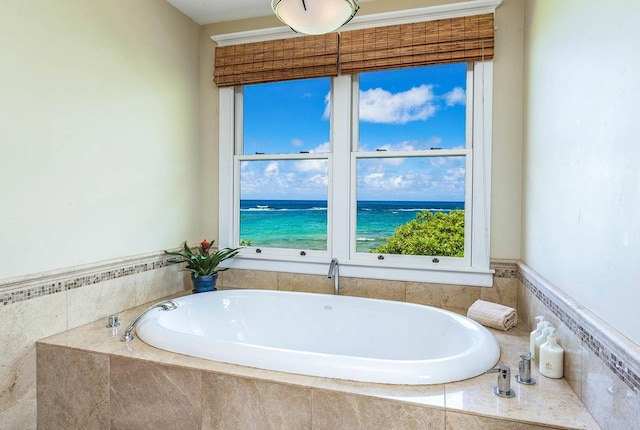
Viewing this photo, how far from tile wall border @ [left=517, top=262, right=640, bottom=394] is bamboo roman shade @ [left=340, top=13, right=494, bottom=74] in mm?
1491

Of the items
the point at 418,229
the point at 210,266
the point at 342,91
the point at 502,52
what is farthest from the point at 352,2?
the point at 210,266

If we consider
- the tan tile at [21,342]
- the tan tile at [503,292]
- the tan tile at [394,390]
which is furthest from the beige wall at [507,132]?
the tan tile at [21,342]

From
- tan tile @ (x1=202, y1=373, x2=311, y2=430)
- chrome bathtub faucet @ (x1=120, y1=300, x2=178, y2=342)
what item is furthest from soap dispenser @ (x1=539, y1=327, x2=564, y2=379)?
chrome bathtub faucet @ (x1=120, y1=300, x2=178, y2=342)

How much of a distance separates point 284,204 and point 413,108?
3.96 ft

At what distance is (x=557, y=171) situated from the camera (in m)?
1.71

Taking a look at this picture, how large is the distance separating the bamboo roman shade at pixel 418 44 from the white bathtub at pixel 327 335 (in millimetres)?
1590

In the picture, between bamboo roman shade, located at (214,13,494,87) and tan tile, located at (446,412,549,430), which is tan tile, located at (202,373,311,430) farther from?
bamboo roman shade, located at (214,13,494,87)

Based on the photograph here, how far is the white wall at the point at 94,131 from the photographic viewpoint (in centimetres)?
174

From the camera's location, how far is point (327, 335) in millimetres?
2453

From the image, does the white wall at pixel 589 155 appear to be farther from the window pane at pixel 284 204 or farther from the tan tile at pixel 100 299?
the tan tile at pixel 100 299

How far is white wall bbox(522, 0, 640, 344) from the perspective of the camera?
1080 mm

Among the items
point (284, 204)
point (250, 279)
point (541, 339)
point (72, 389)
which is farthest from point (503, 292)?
point (72, 389)

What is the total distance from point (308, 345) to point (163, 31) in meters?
2.39

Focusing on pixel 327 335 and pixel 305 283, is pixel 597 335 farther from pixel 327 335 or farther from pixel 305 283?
pixel 305 283
